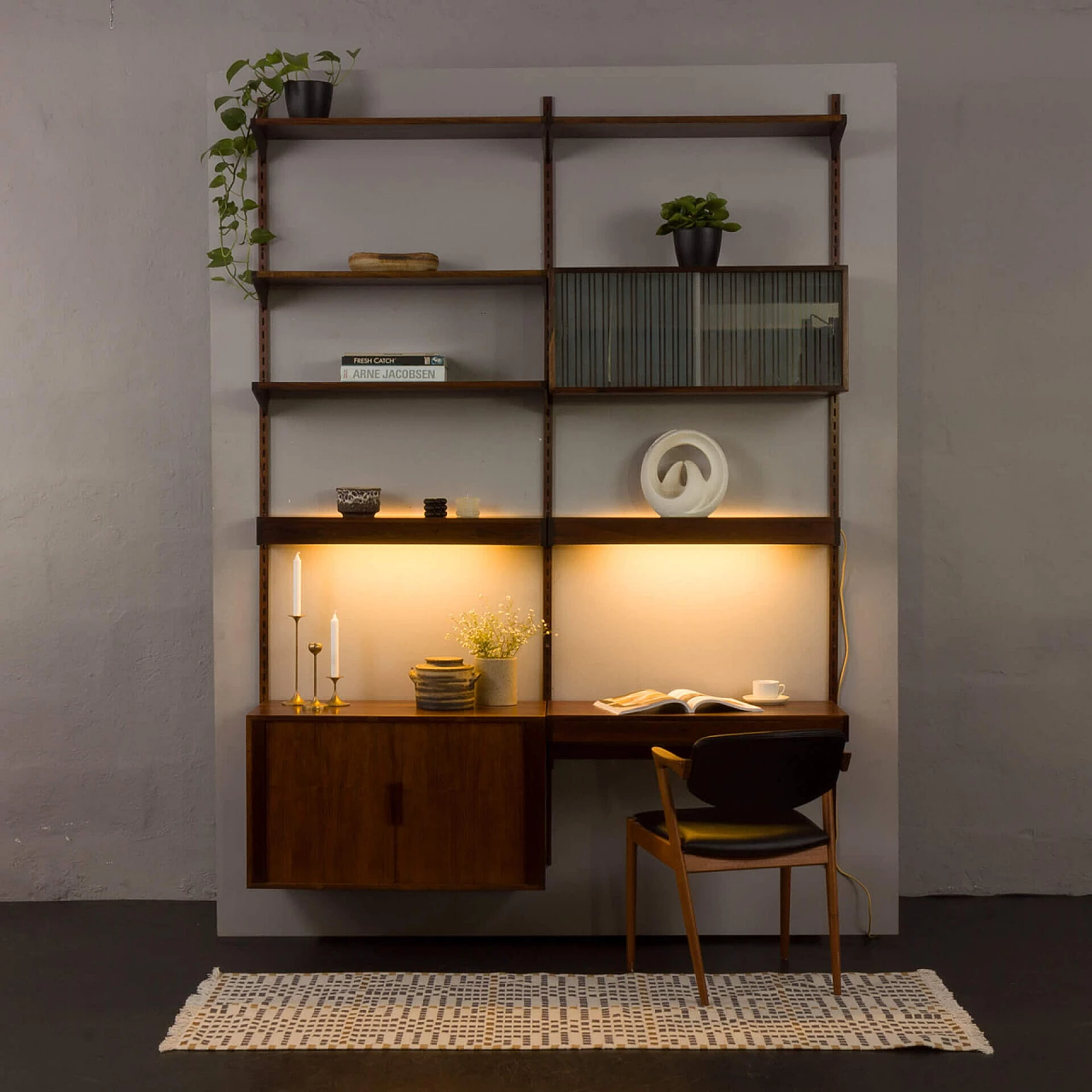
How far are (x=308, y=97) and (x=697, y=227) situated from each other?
4.52ft

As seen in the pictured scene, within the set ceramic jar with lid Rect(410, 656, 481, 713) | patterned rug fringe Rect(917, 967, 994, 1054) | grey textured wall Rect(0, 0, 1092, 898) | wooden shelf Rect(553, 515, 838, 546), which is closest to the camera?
patterned rug fringe Rect(917, 967, 994, 1054)

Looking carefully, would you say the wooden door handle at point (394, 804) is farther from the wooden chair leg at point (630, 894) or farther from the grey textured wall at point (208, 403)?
the grey textured wall at point (208, 403)

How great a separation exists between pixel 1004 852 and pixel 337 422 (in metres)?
3.04

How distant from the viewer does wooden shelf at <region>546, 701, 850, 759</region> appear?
137 inches

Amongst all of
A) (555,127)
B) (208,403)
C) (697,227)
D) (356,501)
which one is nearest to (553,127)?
(555,127)

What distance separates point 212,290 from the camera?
3811 millimetres

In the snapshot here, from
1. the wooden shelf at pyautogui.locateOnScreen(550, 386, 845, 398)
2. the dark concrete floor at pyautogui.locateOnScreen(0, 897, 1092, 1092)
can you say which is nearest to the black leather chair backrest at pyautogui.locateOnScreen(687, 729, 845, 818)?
the dark concrete floor at pyautogui.locateOnScreen(0, 897, 1092, 1092)

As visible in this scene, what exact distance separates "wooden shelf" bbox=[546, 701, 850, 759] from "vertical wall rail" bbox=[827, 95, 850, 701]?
0.32 metres

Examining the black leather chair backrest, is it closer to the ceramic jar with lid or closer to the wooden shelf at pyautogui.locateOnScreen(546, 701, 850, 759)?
the wooden shelf at pyautogui.locateOnScreen(546, 701, 850, 759)

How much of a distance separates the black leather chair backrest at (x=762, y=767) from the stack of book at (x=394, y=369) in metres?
1.53

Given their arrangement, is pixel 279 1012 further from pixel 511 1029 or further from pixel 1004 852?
pixel 1004 852

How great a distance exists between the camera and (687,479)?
12.2ft

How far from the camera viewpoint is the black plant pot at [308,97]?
3643 millimetres

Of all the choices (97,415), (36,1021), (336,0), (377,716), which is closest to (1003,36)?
(336,0)
